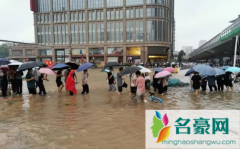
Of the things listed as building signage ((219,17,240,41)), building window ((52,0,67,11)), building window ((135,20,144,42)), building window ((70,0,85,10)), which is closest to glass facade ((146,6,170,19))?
building window ((135,20,144,42))

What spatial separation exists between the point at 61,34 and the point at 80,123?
59.5 metres

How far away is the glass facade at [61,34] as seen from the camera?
6000 centimetres

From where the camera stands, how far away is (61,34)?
60.4 metres

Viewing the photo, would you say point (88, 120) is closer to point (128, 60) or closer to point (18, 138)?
point (18, 138)

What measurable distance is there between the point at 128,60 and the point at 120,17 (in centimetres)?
1366

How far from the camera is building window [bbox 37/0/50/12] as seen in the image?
202 feet

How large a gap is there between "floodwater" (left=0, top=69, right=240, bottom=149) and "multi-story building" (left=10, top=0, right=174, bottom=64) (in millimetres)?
44887

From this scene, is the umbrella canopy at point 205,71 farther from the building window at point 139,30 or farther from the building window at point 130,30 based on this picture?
the building window at point 130,30

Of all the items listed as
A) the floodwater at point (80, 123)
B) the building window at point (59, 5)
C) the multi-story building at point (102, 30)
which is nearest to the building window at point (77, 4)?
the multi-story building at point (102, 30)

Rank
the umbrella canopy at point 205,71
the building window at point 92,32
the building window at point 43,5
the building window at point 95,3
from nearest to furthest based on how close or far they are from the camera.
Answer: the umbrella canopy at point 205,71 < the building window at point 95,3 < the building window at point 92,32 < the building window at point 43,5

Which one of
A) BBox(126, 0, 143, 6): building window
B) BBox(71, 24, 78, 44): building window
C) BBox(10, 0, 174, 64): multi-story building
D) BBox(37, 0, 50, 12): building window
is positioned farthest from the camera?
BBox(37, 0, 50, 12): building window

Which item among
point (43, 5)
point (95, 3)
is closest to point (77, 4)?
point (95, 3)

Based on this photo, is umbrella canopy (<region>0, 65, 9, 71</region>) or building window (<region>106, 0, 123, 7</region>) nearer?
umbrella canopy (<region>0, 65, 9, 71</region>)

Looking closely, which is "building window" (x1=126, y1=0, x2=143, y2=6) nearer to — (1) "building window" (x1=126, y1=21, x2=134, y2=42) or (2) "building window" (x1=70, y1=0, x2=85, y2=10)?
(1) "building window" (x1=126, y1=21, x2=134, y2=42)
